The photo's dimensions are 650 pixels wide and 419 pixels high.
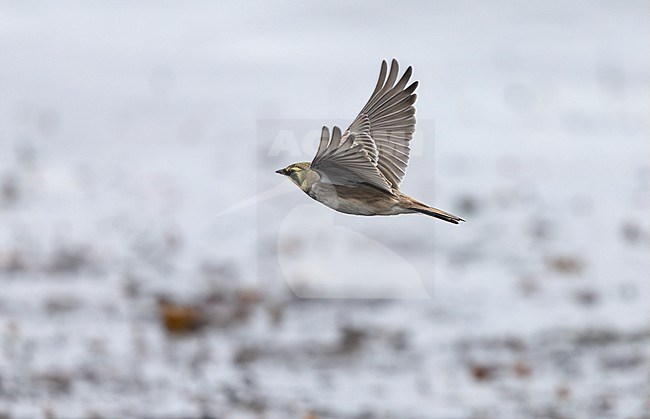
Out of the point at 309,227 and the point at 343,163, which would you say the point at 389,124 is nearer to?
the point at 343,163

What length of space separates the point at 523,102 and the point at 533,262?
195 inches

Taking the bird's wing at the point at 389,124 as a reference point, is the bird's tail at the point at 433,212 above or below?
below

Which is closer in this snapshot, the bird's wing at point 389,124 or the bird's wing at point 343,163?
the bird's wing at point 343,163

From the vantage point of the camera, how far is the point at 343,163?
2.73 meters

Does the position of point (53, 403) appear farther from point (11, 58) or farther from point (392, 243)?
point (11, 58)

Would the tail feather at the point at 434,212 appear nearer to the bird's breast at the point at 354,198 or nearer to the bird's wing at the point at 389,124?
the bird's breast at the point at 354,198

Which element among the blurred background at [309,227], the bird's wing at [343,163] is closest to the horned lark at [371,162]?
the bird's wing at [343,163]

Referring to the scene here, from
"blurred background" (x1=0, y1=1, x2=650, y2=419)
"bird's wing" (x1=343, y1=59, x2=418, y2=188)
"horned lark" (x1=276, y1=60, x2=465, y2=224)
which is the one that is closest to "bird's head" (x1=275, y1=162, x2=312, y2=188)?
"horned lark" (x1=276, y1=60, x2=465, y2=224)

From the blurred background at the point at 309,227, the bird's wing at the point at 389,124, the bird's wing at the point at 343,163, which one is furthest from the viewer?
the blurred background at the point at 309,227

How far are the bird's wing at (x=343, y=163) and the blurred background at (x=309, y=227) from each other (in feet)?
5.82

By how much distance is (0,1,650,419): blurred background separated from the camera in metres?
7.73

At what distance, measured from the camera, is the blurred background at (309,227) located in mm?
7734

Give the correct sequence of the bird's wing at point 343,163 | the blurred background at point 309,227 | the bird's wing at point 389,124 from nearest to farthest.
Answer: the bird's wing at point 343,163
the bird's wing at point 389,124
the blurred background at point 309,227

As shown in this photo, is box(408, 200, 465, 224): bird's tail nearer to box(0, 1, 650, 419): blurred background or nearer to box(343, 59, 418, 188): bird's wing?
box(343, 59, 418, 188): bird's wing
